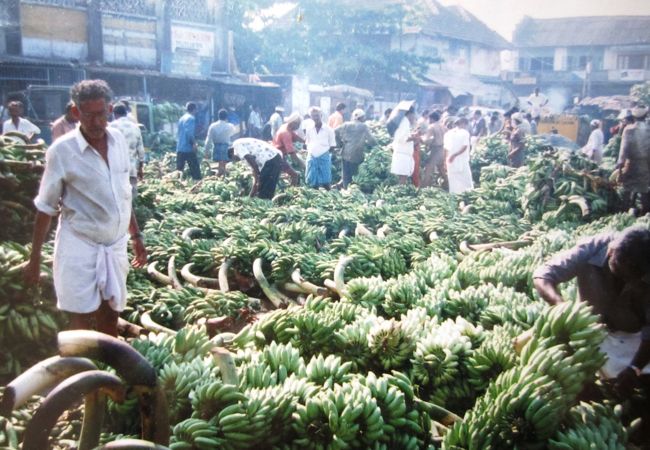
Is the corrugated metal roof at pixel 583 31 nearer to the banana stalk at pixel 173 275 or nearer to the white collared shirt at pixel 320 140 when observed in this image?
the white collared shirt at pixel 320 140

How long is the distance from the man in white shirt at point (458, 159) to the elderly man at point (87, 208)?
7349 mm

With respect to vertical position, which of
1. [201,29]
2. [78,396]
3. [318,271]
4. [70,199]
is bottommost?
[318,271]

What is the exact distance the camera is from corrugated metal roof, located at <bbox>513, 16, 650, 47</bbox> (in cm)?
949

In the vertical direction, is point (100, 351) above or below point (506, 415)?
above

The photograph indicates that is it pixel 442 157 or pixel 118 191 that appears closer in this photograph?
pixel 118 191

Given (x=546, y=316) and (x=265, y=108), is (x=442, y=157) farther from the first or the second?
(x=265, y=108)

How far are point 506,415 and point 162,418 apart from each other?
1388 millimetres

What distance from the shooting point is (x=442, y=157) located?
36.4 ft

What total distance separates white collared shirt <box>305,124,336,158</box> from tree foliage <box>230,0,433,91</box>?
17.3 meters

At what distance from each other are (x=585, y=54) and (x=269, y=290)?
13.1m

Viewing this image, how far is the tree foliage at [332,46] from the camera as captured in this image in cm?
2583

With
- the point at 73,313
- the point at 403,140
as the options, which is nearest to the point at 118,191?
the point at 73,313

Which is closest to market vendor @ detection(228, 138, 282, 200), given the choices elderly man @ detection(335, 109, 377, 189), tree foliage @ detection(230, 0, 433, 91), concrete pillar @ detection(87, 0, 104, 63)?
elderly man @ detection(335, 109, 377, 189)

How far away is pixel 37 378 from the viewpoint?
1.24 metres
